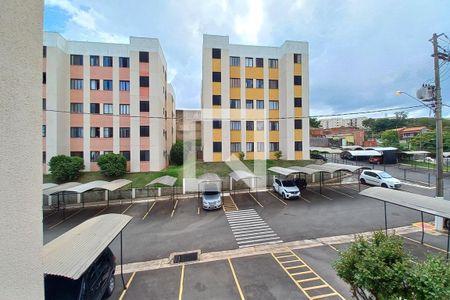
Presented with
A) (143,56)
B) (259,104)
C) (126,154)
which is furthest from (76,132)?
(259,104)

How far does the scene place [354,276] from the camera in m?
4.91

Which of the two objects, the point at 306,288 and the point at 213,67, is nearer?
the point at 306,288

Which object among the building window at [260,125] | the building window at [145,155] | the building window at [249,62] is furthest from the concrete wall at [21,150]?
the building window at [249,62]

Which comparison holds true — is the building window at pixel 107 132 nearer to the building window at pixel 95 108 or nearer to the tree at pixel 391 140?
Result: the building window at pixel 95 108

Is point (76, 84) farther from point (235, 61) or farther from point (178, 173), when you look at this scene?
point (235, 61)

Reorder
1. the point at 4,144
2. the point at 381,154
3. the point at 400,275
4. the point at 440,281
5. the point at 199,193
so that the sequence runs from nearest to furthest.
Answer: the point at 4,144, the point at 440,281, the point at 400,275, the point at 199,193, the point at 381,154

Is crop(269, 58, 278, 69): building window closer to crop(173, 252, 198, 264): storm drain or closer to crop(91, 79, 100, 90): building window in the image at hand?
crop(91, 79, 100, 90): building window

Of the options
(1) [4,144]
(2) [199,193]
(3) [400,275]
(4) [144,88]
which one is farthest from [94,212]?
(3) [400,275]

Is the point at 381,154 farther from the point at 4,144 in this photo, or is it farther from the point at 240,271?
the point at 4,144

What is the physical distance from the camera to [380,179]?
2277 centimetres

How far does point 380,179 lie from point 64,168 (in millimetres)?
34319

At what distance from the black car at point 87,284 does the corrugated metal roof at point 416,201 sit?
12.7m

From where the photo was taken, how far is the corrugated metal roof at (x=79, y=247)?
4.76 metres

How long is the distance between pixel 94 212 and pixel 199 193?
926cm
